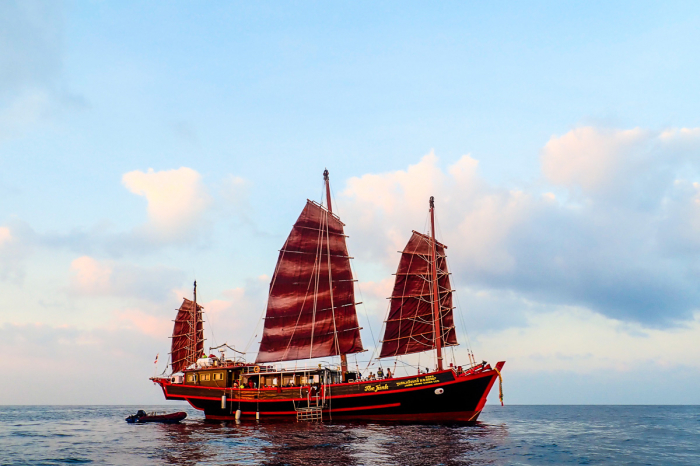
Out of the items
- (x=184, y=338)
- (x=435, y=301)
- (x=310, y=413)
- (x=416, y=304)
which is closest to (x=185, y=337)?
(x=184, y=338)

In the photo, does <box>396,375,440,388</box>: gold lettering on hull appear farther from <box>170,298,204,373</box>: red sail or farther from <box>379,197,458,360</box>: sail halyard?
<box>170,298,204,373</box>: red sail

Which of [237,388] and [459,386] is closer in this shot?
[459,386]

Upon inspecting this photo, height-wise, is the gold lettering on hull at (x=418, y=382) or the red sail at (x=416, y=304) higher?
the red sail at (x=416, y=304)

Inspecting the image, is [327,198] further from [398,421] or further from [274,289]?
[398,421]

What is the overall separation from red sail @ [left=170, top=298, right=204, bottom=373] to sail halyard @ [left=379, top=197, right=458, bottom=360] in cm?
4202

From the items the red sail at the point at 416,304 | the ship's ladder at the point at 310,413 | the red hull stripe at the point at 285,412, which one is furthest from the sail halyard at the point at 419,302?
the ship's ladder at the point at 310,413

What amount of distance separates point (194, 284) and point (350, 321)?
35855 mm

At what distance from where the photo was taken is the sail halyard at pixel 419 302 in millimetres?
56312

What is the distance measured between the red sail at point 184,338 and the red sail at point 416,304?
41.9 meters

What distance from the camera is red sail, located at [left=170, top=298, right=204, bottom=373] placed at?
289 ft

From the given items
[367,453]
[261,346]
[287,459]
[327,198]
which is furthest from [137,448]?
[327,198]

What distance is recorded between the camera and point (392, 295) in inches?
2282

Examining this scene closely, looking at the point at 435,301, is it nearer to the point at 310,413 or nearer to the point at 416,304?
the point at 416,304

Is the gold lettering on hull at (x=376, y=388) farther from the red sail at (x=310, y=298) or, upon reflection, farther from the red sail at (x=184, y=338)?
the red sail at (x=184, y=338)
